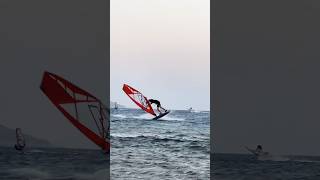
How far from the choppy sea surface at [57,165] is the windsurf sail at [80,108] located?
22 cm

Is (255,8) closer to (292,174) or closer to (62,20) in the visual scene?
(292,174)

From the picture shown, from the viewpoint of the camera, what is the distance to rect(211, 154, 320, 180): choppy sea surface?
5.72m

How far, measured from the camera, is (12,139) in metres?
6.52

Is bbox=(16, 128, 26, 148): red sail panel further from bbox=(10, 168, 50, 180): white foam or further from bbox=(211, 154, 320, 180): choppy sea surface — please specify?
bbox=(211, 154, 320, 180): choppy sea surface

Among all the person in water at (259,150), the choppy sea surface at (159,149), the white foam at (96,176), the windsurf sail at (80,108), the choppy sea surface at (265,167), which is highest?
the windsurf sail at (80,108)

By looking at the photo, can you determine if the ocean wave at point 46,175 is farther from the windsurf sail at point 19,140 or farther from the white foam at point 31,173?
the windsurf sail at point 19,140

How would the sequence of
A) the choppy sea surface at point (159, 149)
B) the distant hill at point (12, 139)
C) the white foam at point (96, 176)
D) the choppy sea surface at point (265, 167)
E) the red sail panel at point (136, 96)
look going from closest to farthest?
1. the choppy sea surface at point (265, 167)
2. the white foam at point (96, 176)
3. the distant hill at point (12, 139)
4. the choppy sea surface at point (159, 149)
5. the red sail panel at point (136, 96)

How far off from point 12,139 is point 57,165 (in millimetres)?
754

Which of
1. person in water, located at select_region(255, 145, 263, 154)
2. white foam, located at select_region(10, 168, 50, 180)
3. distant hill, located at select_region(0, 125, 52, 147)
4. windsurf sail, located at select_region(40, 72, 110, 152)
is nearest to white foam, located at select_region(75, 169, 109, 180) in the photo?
windsurf sail, located at select_region(40, 72, 110, 152)

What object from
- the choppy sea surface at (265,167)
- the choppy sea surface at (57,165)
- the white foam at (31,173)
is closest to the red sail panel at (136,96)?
the choppy sea surface at (57,165)

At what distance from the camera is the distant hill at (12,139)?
21.3 ft

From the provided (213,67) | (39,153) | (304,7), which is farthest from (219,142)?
(39,153)

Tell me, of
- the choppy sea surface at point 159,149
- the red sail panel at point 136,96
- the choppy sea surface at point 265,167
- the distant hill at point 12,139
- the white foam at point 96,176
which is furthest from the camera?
the red sail panel at point 136,96

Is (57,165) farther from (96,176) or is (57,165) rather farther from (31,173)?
(96,176)
